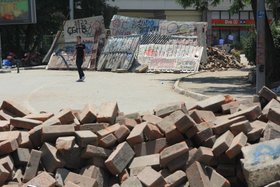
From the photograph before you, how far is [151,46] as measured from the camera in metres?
29.9

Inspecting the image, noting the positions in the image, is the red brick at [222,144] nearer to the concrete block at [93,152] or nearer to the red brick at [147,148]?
the red brick at [147,148]

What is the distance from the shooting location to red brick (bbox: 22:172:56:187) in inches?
232

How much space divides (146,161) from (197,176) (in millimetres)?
706

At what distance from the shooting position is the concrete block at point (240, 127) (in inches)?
259

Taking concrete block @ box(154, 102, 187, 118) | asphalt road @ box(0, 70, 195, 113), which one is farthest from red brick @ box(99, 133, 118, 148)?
asphalt road @ box(0, 70, 195, 113)

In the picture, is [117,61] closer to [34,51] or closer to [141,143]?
[34,51]

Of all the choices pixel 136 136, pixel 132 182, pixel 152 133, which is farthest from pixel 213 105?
pixel 132 182

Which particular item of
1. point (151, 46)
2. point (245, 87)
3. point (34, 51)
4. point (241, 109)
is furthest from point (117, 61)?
point (241, 109)

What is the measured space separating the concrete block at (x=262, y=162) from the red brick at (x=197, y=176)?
44 cm

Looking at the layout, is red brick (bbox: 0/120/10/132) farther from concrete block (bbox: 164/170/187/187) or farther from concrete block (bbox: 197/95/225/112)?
concrete block (bbox: 197/95/225/112)

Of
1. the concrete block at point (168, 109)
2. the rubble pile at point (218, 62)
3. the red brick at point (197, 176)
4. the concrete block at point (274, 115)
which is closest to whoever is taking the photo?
the red brick at point (197, 176)

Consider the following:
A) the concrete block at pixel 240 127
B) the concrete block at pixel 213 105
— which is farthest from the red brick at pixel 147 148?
the concrete block at pixel 213 105

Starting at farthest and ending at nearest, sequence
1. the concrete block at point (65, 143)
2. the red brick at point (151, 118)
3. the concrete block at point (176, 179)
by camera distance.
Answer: the red brick at point (151, 118)
the concrete block at point (65, 143)
the concrete block at point (176, 179)

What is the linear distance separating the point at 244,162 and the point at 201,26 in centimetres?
2455
